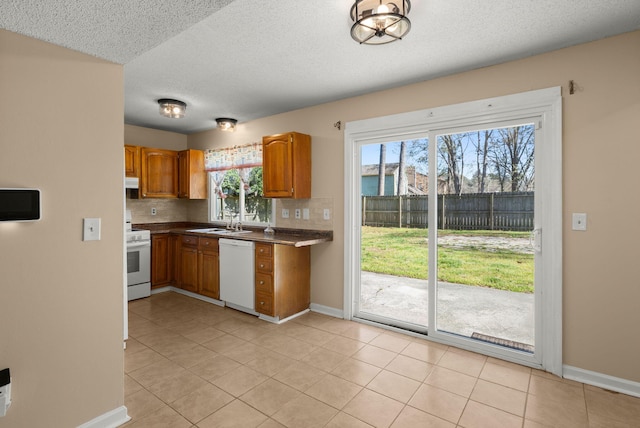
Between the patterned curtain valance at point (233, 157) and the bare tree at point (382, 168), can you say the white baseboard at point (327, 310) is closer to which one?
the bare tree at point (382, 168)

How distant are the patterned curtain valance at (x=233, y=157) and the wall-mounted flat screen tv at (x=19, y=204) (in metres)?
2.96

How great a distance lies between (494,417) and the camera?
1.95 metres

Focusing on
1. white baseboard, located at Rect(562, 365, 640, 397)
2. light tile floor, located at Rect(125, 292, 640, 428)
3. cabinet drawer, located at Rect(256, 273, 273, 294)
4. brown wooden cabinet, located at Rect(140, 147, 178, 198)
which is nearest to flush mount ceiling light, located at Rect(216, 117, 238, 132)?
brown wooden cabinet, located at Rect(140, 147, 178, 198)

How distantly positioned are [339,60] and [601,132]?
1971 mm

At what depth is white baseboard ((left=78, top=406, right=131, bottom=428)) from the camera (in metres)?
1.80

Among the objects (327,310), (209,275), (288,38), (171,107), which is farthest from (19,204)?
(327,310)

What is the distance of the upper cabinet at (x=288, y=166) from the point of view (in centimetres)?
371

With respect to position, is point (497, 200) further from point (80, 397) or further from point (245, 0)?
point (80, 397)

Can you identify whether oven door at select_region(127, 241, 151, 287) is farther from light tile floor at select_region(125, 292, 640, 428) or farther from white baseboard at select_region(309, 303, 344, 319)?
white baseboard at select_region(309, 303, 344, 319)

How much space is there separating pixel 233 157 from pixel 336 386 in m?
3.47

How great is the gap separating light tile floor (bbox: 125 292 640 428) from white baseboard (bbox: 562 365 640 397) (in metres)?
0.07

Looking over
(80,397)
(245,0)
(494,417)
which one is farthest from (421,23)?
(80,397)

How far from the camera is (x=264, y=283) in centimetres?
355

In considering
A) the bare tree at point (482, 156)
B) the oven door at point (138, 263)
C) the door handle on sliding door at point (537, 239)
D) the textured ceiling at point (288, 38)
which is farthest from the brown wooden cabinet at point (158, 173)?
the door handle on sliding door at point (537, 239)
